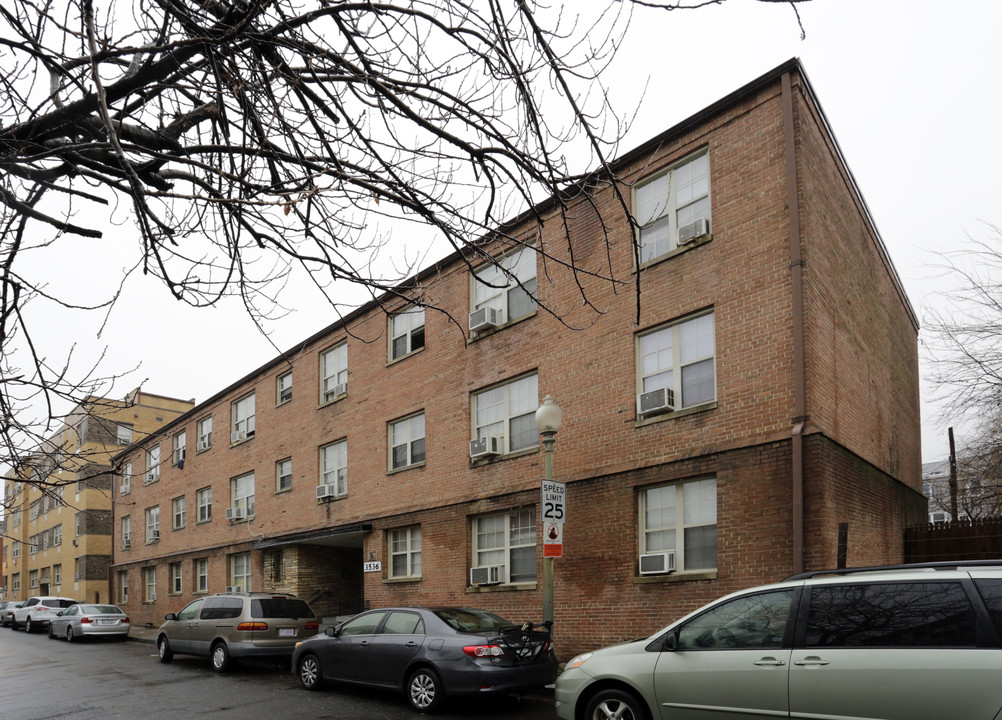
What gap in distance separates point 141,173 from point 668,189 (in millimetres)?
10797

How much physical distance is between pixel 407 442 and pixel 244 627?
5768 mm

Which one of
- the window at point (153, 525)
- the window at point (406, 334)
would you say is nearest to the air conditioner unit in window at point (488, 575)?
the window at point (406, 334)

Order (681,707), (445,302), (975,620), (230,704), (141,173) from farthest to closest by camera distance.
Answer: (445,302) → (230,704) → (681,707) → (975,620) → (141,173)

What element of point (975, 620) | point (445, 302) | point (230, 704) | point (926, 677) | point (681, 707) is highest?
point (445, 302)

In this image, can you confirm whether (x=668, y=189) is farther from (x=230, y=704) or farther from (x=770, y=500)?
(x=230, y=704)

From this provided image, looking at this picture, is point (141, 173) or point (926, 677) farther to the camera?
point (926, 677)

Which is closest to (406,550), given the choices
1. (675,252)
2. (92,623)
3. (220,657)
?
(220,657)

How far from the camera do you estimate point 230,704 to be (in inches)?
467

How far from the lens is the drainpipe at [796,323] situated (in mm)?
11758

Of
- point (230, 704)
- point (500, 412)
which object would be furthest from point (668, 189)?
point (230, 704)

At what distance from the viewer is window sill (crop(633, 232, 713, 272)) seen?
45.6ft

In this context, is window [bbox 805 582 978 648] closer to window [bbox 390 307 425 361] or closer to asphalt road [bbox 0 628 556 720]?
asphalt road [bbox 0 628 556 720]

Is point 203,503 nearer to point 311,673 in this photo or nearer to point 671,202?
point 311,673

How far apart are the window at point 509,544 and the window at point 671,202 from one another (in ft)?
17.9
